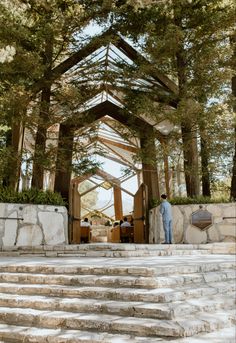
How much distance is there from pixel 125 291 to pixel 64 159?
7906mm

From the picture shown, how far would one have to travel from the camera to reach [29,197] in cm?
1054

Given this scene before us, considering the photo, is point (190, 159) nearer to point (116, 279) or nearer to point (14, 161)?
point (14, 161)

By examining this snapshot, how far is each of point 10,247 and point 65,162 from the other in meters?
2.98

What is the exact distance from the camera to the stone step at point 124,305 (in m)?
3.46

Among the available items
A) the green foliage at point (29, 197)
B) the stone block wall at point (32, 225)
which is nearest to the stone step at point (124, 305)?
the stone block wall at point (32, 225)

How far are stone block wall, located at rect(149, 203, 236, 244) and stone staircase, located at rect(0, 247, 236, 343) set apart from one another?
5992mm

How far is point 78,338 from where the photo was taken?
3195 millimetres

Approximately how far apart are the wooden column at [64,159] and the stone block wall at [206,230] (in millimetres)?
3384

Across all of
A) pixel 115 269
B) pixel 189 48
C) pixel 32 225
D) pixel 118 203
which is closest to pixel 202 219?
pixel 32 225

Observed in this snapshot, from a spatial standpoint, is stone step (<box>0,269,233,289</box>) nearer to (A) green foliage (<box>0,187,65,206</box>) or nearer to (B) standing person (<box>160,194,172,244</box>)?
(B) standing person (<box>160,194,172,244</box>)

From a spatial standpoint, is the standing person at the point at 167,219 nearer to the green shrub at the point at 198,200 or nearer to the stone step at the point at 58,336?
the green shrub at the point at 198,200

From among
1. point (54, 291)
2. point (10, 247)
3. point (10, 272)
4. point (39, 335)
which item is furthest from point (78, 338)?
point (10, 247)

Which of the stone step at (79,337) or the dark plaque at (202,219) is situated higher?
the dark plaque at (202,219)

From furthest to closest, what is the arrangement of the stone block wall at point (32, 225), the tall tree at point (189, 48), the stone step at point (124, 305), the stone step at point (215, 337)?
the tall tree at point (189, 48) → the stone block wall at point (32, 225) → the stone step at point (124, 305) → the stone step at point (215, 337)
